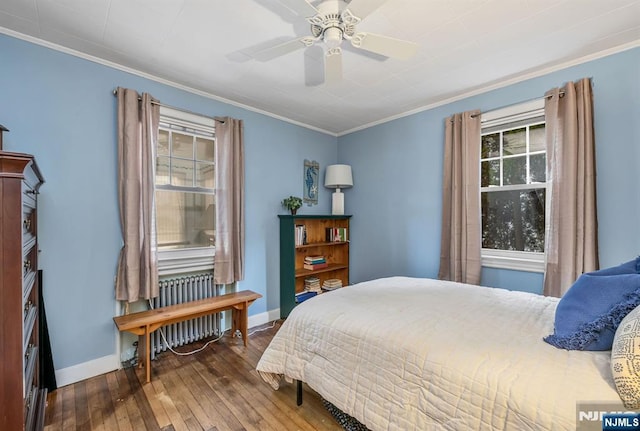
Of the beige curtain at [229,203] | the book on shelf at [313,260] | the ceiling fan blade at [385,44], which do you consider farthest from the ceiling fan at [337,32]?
the book on shelf at [313,260]

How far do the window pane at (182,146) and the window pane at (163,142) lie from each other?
0.05 m

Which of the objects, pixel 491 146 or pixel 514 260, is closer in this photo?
pixel 514 260

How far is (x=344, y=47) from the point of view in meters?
2.09

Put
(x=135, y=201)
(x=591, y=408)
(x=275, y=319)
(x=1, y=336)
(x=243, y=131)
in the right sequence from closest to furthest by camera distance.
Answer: (x=591, y=408), (x=1, y=336), (x=135, y=201), (x=243, y=131), (x=275, y=319)

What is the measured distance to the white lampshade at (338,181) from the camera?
3827mm

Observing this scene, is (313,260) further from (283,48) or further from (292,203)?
(283,48)

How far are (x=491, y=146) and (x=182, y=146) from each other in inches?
124

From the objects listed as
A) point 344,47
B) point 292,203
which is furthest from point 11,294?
point 292,203

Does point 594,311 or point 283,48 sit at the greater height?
point 283,48

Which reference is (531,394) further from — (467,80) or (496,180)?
(467,80)

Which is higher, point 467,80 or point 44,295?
point 467,80

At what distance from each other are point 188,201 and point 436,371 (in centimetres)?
265

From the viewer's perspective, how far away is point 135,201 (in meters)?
2.36

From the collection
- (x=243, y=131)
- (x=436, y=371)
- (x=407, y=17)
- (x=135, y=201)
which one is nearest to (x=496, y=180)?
(x=407, y=17)
